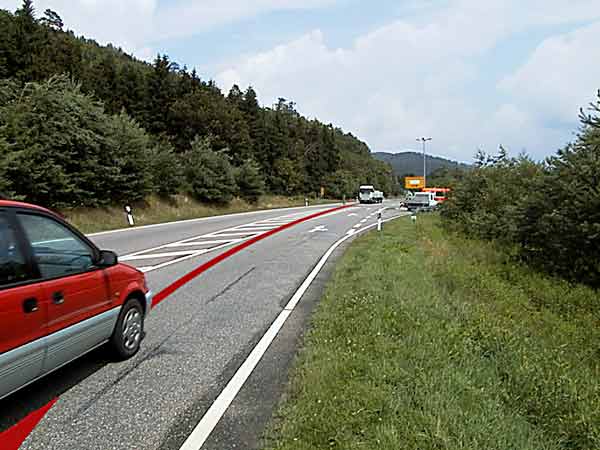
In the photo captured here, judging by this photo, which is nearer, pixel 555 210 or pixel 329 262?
pixel 329 262

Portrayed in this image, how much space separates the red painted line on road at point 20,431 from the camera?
133 inches

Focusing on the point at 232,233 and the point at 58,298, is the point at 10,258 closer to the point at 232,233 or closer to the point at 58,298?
the point at 58,298

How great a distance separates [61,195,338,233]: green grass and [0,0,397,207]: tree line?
0.65m

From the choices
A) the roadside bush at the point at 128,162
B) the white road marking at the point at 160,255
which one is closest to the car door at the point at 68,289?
the white road marking at the point at 160,255

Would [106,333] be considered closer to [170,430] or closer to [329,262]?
[170,430]

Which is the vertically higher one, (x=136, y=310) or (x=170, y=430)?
(x=136, y=310)

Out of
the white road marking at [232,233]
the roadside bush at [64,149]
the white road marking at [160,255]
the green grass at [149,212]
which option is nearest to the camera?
the white road marking at [160,255]

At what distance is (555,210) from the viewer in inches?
521

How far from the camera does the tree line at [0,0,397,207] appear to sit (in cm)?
2052

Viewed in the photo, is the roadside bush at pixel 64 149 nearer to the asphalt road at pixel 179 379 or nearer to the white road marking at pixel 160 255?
the white road marking at pixel 160 255

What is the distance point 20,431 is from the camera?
3555mm

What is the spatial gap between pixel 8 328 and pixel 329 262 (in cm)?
915

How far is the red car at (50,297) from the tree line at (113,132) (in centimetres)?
1567

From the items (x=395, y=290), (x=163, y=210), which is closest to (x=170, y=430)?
(x=395, y=290)
